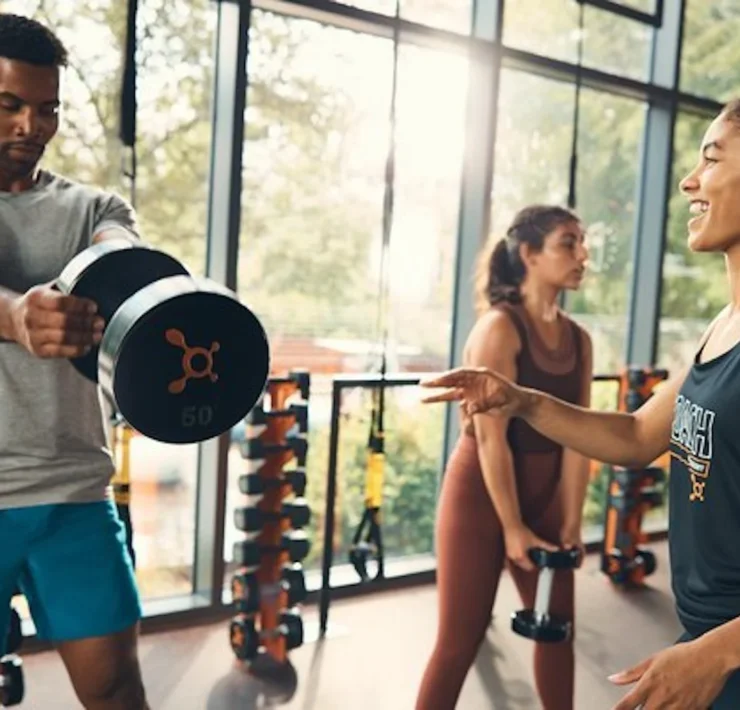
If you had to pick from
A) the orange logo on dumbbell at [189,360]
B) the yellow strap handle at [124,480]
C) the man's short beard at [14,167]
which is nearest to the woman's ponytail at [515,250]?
the yellow strap handle at [124,480]

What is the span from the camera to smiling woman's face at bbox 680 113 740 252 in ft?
3.89

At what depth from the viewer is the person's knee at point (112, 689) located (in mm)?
1474

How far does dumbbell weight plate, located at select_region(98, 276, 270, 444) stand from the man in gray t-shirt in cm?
24

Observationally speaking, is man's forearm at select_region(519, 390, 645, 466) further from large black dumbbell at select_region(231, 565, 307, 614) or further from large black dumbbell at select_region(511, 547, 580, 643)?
large black dumbbell at select_region(231, 565, 307, 614)

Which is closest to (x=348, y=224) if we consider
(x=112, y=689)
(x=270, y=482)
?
(x=270, y=482)

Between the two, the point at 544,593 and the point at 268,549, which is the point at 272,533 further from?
the point at 544,593

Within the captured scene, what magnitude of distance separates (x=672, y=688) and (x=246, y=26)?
2.35m

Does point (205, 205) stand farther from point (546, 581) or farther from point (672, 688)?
point (672, 688)

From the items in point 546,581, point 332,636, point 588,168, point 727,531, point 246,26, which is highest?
point 246,26

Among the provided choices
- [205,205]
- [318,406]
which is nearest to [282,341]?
[318,406]

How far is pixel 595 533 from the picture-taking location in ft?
13.4

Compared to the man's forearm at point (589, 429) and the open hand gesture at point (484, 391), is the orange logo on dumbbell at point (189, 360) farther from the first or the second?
the man's forearm at point (589, 429)

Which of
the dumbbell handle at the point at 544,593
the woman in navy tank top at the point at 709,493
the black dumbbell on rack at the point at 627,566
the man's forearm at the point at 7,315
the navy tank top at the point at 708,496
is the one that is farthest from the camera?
the black dumbbell on rack at the point at 627,566

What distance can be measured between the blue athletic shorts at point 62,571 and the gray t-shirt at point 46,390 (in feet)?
0.11
